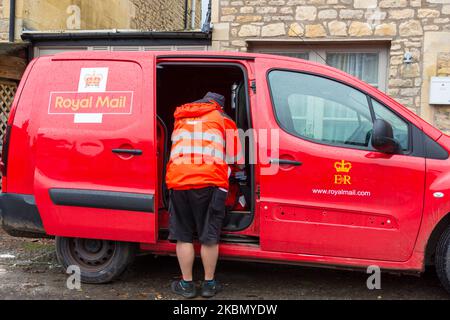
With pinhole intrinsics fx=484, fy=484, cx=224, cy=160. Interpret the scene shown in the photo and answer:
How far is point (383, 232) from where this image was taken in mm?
3742

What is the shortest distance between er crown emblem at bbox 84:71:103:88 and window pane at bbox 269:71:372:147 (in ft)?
4.82


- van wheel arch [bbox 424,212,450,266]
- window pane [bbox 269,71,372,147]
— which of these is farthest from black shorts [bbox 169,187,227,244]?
van wheel arch [bbox 424,212,450,266]

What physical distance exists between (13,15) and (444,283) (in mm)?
8717

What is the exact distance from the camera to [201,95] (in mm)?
5348

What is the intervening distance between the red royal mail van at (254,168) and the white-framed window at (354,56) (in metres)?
4.02

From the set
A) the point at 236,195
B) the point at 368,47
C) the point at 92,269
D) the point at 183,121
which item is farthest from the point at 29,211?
the point at 368,47

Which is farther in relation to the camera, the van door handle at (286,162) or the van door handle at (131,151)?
the van door handle at (131,151)

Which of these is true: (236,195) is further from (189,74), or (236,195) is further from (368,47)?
(368,47)

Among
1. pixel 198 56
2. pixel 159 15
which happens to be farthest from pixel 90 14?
pixel 198 56

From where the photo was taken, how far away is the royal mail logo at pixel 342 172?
3.77 metres

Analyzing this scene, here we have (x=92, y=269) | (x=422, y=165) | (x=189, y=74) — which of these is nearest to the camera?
(x=422, y=165)

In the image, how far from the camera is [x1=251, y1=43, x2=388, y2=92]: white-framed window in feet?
25.7

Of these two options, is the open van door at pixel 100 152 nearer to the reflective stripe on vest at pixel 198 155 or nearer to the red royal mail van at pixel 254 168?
the red royal mail van at pixel 254 168

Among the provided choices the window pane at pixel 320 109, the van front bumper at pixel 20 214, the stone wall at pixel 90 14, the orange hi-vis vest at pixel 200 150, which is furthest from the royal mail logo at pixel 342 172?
the stone wall at pixel 90 14
